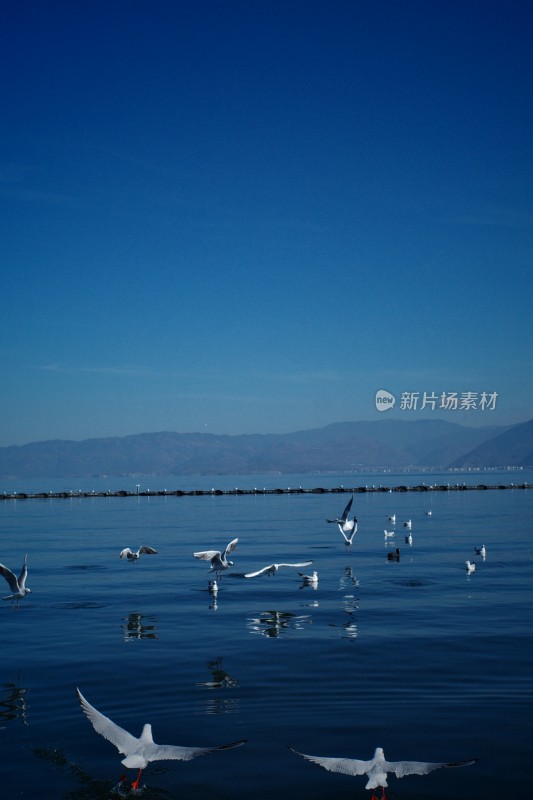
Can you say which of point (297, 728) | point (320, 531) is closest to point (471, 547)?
point (320, 531)

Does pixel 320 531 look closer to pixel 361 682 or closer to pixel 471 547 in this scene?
pixel 471 547

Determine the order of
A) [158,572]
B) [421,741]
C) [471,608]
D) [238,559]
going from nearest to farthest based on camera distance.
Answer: [421,741] < [471,608] < [158,572] < [238,559]

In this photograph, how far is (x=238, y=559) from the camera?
136ft

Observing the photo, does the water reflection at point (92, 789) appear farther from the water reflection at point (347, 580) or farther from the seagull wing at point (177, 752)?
the water reflection at point (347, 580)

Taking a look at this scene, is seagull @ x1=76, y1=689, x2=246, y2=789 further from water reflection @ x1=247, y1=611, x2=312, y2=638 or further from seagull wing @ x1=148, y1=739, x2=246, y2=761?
water reflection @ x1=247, y1=611, x2=312, y2=638

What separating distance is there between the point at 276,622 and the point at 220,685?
7.05 meters

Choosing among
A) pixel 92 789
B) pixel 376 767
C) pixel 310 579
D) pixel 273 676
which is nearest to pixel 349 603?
pixel 310 579

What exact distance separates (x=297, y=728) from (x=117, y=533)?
5095 centimetres

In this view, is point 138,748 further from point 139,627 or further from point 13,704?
point 139,627

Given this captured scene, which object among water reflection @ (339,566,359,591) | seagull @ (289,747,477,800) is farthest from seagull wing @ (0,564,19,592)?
seagull @ (289,747,477,800)

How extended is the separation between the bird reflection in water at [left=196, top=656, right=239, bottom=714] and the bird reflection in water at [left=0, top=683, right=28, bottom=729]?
3.44m

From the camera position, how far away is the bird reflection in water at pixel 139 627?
22.2 metres

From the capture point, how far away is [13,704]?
15.9 metres

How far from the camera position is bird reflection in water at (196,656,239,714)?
50.5 feet
